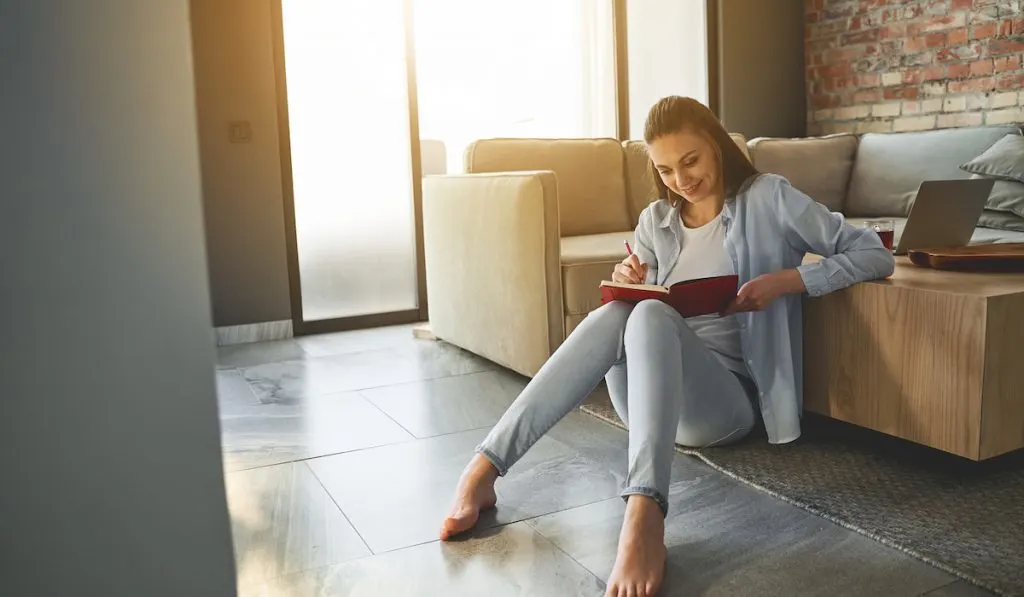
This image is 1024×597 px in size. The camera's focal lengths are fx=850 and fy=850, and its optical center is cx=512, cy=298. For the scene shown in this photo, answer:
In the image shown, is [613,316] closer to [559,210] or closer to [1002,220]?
[559,210]

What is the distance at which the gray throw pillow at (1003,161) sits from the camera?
9.87ft

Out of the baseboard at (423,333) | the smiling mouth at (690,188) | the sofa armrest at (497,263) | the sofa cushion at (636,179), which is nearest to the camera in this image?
the smiling mouth at (690,188)

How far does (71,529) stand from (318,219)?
3.61 m

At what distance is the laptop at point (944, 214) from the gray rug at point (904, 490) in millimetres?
486

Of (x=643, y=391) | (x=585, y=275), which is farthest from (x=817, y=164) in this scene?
(x=643, y=391)

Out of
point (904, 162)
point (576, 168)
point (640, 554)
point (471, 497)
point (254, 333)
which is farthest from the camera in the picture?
point (254, 333)

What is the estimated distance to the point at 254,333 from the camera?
12.3 feet

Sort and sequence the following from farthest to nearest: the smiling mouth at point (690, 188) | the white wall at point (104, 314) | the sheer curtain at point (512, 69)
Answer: the sheer curtain at point (512, 69), the smiling mouth at point (690, 188), the white wall at point (104, 314)

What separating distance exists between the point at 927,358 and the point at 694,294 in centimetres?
47

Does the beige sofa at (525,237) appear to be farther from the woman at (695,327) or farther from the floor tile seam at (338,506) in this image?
the floor tile seam at (338,506)

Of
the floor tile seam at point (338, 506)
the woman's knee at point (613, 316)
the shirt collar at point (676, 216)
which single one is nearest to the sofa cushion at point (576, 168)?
the shirt collar at point (676, 216)

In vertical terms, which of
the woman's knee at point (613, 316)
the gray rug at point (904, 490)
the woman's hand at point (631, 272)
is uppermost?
the woman's hand at point (631, 272)

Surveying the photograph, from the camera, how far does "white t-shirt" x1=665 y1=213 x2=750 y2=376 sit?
185cm

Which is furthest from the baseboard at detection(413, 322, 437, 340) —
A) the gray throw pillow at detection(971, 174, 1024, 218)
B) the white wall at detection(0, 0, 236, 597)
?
the white wall at detection(0, 0, 236, 597)
